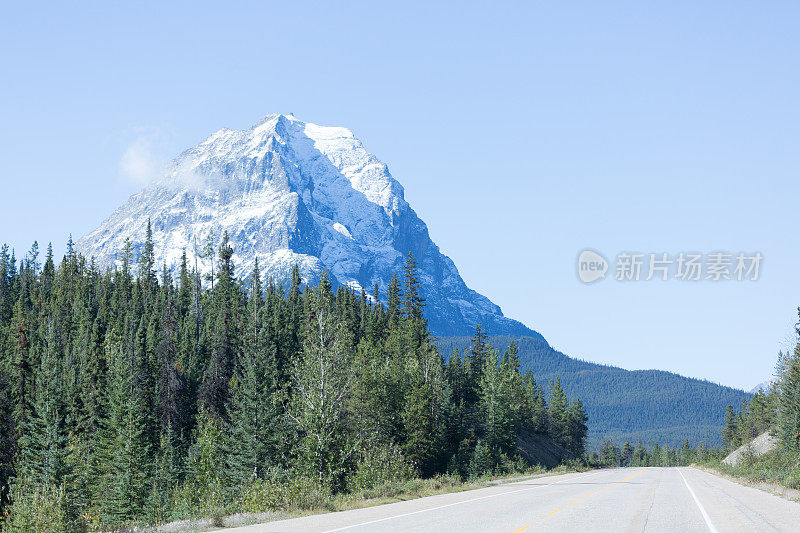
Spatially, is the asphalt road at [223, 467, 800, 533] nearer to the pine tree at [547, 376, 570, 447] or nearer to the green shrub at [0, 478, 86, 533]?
the green shrub at [0, 478, 86, 533]

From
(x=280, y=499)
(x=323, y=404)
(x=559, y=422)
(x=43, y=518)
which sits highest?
(x=323, y=404)

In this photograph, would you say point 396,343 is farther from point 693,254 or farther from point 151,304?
point 151,304

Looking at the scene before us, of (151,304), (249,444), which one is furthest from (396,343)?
(151,304)

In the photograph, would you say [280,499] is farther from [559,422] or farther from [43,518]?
[559,422]

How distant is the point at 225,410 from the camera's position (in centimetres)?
8556

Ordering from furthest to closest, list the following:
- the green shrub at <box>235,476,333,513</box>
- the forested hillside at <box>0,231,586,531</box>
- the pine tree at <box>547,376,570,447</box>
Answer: the pine tree at <box>547,376,570,447</box> < the forested hillside at <box>0,231,586,531</box> < the green shrub at <box>235,476,333,513</box>

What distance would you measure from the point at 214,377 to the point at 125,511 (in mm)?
35240

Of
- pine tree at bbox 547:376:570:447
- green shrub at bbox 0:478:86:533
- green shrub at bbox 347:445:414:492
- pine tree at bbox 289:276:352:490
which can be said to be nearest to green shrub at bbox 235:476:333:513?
pine tree at bbox 289:276:352:490

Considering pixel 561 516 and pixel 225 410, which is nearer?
pixel 561 516

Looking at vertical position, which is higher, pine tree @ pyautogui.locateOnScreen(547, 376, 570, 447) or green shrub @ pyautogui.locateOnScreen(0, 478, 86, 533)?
green shrub @ pyautogui.locateOnScreen(0, 478, 86, 533)

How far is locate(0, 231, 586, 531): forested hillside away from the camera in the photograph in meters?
34.9

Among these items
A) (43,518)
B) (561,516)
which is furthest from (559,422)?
(43,518)

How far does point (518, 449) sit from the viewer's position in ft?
323

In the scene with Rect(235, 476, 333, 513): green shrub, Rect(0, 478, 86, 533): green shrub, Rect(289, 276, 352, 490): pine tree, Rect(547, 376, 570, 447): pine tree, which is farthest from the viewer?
Rect(547, 376, 570, 447): pine tree
